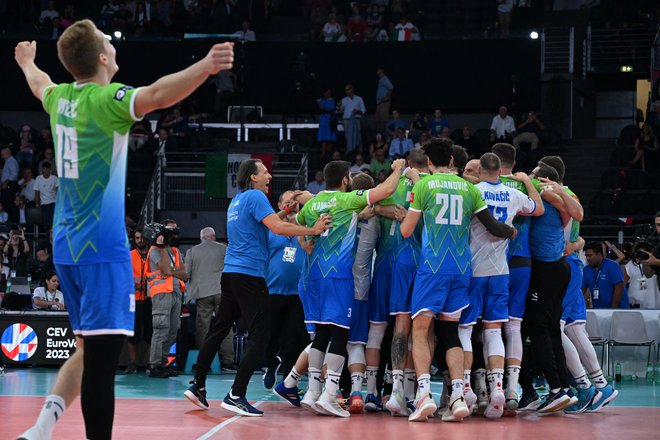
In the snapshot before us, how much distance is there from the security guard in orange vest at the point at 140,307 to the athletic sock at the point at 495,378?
6390mm

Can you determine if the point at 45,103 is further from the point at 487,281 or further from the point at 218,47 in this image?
Answer: the point at 487,281

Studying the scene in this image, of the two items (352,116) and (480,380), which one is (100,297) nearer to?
(480,380)

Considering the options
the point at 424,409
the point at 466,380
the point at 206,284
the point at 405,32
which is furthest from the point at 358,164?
the point at 424,409

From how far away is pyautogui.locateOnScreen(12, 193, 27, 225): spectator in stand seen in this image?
21.8 m

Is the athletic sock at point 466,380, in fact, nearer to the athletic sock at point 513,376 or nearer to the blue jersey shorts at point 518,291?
the athletic sock at point 513,376

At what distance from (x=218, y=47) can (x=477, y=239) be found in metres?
4.79

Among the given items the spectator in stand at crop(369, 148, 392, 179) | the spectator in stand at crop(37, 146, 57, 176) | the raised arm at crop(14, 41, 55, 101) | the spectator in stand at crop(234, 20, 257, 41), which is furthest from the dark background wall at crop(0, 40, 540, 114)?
the raised arm at crop(14, 41, 55, 101)

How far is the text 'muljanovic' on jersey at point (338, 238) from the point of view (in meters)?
8.98

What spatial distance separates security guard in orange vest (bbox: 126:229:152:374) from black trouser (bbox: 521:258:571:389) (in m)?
6.34

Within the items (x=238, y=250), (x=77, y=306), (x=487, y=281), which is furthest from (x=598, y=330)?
(x=77, y=306)

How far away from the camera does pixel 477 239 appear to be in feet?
29.4

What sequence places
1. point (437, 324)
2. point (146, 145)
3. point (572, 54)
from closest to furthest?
1. point (437, 324)
2. point (146, 145)
3. point (572, 54)

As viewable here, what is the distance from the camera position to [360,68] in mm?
26688

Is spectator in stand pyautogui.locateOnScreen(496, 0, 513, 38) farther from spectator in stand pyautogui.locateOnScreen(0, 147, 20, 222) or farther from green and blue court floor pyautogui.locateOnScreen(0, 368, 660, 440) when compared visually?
green and blue court floor pyautogui.locateOnScreen(0, 368, 660, 440)
